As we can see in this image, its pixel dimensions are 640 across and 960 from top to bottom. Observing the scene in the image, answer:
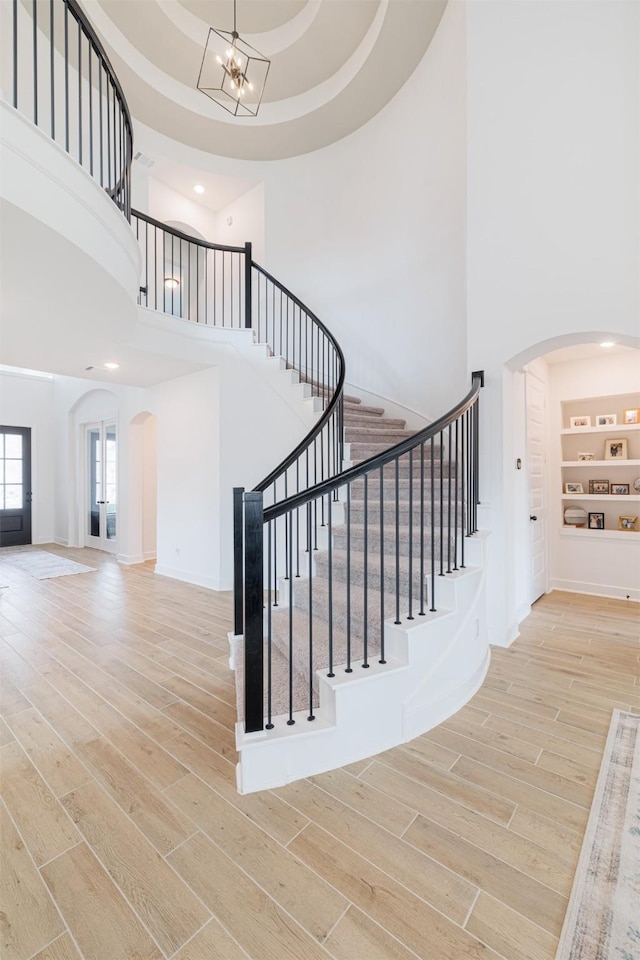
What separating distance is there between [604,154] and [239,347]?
12.0ft

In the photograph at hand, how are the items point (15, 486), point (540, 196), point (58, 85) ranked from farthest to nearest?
1. point (15, 486)
2. point (58, 85)
3. point (540, 196)

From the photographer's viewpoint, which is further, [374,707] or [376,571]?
[376,571]

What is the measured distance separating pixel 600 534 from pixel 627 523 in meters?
0.29

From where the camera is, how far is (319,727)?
1905 mm

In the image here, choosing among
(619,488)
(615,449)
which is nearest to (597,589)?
(619,488)

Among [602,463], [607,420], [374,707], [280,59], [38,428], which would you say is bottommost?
[374,707]

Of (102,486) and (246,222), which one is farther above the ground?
(246,222)

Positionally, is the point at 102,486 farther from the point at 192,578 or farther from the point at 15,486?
the point at 192,578

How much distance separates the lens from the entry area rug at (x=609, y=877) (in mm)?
1215

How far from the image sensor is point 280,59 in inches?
223

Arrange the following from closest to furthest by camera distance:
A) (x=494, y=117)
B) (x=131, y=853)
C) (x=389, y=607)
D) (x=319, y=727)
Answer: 1. (x=131, y=853)
2. (x=319, y=727)
3. (x=389, y=607)
4. (x=494, y=117)

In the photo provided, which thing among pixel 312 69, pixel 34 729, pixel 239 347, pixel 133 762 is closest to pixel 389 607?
pixel 133 762

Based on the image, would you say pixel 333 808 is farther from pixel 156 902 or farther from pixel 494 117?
pixel 494 117

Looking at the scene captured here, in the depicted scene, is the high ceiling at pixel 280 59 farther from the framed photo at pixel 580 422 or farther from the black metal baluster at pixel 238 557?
the black metal baluster at pixel 238 557
